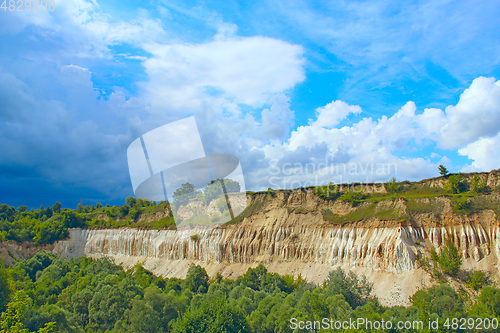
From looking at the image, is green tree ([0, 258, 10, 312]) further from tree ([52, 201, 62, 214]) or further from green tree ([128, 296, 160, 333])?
tree ([52, 201, 62, 214])

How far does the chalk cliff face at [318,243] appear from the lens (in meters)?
34.9

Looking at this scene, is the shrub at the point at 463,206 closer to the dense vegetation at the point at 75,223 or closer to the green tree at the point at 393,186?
the green tree at the point at 393,186

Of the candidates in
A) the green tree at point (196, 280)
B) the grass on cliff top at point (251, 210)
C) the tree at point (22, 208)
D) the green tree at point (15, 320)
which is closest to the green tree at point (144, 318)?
the green tree at point (15, 320)

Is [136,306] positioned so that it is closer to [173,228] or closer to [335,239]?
[335,239]

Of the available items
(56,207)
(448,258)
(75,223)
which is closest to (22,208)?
(56,207)

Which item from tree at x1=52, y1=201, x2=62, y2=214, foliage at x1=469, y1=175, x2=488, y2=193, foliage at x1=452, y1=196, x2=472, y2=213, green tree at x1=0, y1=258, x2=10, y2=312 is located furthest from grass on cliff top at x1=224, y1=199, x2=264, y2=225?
tree at x1=52, y1=201, x2=62, y2=214

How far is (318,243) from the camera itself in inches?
1802

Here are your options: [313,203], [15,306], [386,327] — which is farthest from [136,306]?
[313,203]

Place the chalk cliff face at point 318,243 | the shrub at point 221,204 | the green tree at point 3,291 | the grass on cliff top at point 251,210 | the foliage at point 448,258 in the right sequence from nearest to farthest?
the green tree at point 3,291, the foliage at point 448,258, the chalk cliff face at point 318,243, the grass on cliff top at point 251,210, the shrub at point 221,204

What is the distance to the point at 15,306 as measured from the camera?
22.0m

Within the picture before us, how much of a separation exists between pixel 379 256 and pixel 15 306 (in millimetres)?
36098

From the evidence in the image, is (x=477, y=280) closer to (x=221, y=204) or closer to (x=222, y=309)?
(x=222, y=309)

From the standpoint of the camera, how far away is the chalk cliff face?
1373 inches

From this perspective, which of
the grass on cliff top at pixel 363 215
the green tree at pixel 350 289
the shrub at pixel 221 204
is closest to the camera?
the green tree at pixel 350 289
